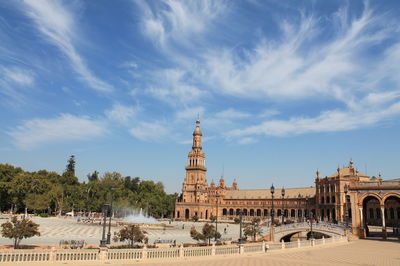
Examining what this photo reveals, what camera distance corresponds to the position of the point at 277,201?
106m

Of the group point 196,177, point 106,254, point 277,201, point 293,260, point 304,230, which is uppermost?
point 196,177

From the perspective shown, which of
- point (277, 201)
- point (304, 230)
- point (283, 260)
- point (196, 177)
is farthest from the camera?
point (196, 177)

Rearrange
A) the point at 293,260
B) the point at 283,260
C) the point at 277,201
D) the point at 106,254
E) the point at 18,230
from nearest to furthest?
the point at 106,254
the point at 283,260
the point at 293,260
the point at 18,230
the point at 277,201

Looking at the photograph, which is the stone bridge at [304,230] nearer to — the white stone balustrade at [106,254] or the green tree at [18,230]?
the white stone balustrade at [106,254]

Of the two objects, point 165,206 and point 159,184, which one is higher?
point 159,184

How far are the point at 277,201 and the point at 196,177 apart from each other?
1101 inches

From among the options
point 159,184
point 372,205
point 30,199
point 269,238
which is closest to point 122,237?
point 269,238

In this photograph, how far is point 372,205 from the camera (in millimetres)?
75500

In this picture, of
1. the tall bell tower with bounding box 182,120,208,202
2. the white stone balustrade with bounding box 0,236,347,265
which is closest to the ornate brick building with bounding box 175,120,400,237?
the tall bell tower with bounding box 182,120,208,202

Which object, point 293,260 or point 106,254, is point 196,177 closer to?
point 293,260

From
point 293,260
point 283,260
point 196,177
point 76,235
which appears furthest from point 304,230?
point 196,177

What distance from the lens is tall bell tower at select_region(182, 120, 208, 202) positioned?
11225 centimetres

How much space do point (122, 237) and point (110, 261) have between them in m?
12.5

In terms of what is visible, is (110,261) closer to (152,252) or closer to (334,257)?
(152,252)
